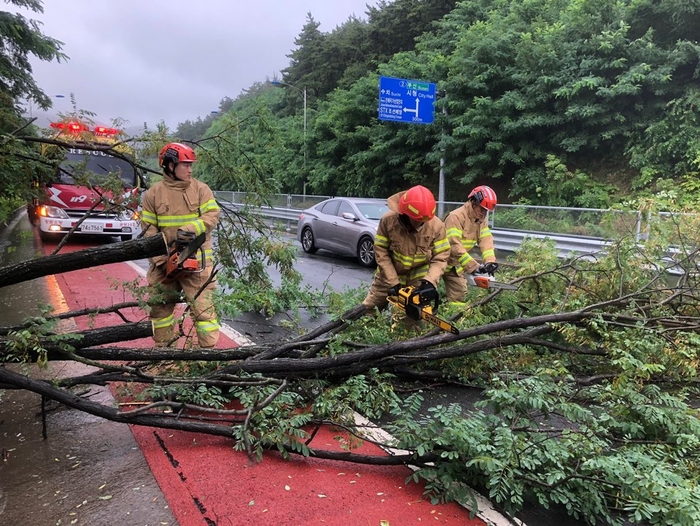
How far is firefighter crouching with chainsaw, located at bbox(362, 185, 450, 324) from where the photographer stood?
394cm

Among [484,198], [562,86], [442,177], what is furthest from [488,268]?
[562,86]

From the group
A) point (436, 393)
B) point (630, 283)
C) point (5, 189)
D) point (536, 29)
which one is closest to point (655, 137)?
point (536, 29)

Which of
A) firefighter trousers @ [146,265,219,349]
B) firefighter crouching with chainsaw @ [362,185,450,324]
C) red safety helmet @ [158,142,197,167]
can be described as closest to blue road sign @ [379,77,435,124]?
firefighter crouching with chainsaw @ [362,185,450,324]

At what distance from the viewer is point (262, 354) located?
3322 millimetres

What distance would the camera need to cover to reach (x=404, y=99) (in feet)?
51.0

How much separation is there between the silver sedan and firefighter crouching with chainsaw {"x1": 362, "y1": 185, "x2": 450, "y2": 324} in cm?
503

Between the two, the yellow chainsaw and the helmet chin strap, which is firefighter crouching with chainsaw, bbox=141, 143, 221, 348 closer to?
the helmet chin strap

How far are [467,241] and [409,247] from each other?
114 cm

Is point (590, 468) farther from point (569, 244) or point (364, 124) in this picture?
point (364, 124)

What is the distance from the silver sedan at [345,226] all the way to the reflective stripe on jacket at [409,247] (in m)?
5.06

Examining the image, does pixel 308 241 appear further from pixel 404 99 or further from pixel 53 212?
pixel 404 99

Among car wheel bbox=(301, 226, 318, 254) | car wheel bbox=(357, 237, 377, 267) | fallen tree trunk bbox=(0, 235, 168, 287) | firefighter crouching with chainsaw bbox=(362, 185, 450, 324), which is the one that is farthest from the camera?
car wheel bbox=(301, 226, 318, 254)

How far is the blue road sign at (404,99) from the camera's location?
607 inches

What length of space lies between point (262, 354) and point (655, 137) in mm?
13698
